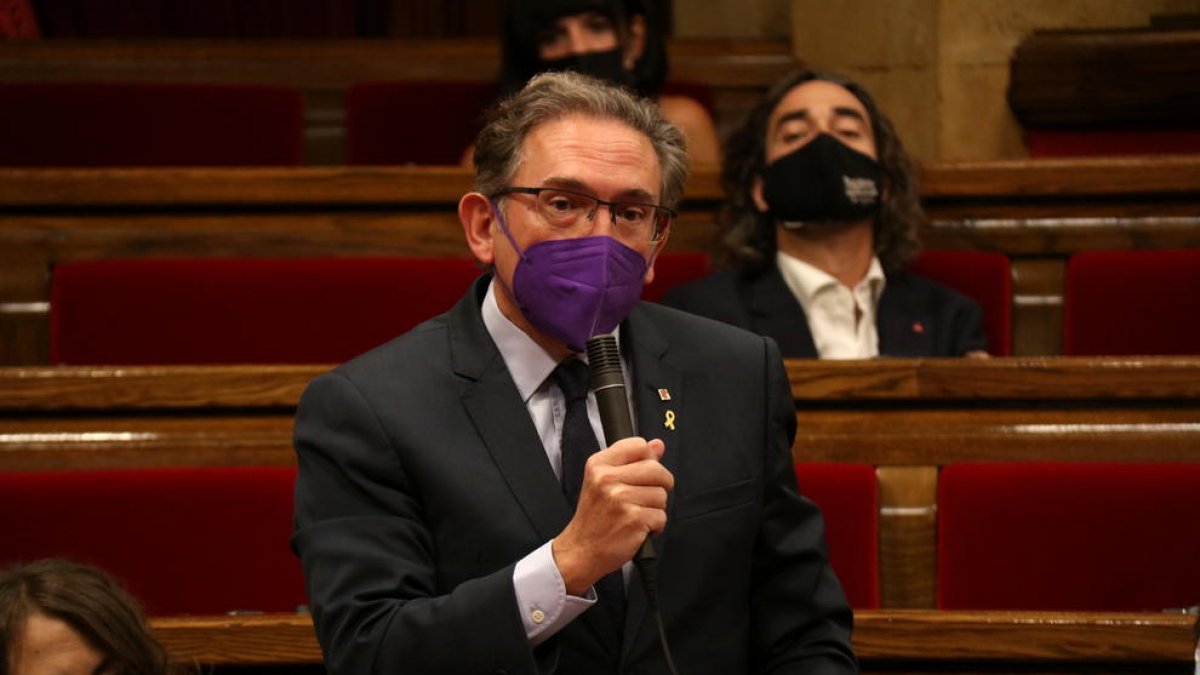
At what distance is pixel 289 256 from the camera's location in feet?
3.75

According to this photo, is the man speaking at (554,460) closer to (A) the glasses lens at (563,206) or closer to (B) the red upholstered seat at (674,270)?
(A) the glasses lens at (563,206)

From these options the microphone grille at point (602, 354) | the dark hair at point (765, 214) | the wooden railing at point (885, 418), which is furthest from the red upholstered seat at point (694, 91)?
the microphone grille at point (602, 354)

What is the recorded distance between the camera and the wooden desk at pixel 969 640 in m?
0.74

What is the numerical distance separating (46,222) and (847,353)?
529 mm

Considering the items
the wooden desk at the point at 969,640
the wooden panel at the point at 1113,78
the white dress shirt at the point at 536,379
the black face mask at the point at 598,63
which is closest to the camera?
the white dress shirt at the point at 536,379

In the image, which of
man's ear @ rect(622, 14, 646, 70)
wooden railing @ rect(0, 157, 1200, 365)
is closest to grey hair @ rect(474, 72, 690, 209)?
wooden railing @ rect(0, 157, 1200, 365)

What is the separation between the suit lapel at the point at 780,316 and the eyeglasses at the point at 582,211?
0.47m

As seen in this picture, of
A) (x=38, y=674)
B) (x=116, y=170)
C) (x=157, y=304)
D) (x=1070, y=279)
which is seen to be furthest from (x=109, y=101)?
(x=38, y=674)

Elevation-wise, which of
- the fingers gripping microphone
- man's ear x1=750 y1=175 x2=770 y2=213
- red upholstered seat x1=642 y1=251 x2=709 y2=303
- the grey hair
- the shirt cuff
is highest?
the grey hair

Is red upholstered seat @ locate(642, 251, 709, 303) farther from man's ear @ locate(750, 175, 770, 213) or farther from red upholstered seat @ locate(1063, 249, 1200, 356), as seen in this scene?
red upholstered seat @ locate(1063, 249, 1200, 356)

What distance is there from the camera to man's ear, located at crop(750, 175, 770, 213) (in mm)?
1120

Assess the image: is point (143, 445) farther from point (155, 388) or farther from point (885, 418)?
Answer: point (885, 418)

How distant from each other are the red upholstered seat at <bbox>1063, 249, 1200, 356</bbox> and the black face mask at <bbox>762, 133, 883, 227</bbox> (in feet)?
0.51

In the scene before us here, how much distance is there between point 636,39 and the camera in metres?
1.29
